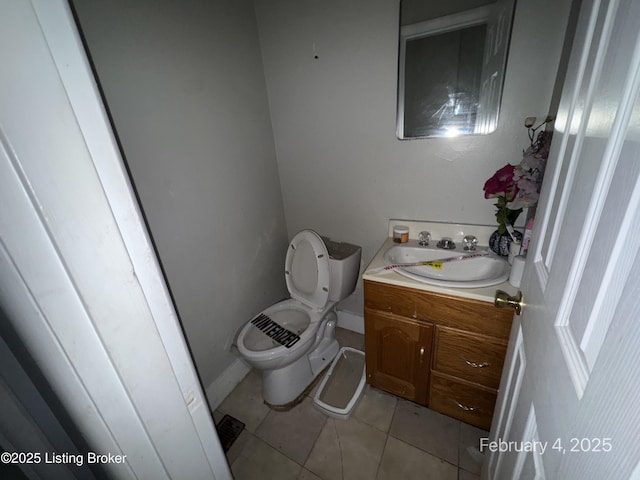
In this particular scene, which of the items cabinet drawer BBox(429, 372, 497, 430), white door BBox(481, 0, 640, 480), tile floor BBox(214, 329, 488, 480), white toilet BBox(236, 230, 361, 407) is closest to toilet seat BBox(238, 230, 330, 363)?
white toilet BBox(236, 230, 361, 407)

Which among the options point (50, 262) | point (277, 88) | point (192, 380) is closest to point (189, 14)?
point (277, 88)

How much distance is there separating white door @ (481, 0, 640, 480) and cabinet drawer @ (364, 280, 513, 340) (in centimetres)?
38

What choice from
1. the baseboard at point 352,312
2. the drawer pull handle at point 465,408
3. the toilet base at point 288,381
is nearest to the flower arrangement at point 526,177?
the drawer pull handle at point 465,408

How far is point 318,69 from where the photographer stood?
1312mm

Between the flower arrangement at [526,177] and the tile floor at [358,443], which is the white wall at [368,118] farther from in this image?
the tile floor at [358,443]

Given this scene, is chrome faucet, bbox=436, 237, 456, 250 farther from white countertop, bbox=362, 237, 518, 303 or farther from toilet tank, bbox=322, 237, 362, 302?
toilet tank, bbox=322, 237, 362, 302

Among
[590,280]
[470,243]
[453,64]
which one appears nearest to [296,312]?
[470,243]

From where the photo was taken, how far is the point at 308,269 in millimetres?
1454

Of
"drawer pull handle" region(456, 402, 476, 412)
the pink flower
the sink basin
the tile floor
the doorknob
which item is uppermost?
the pink flower

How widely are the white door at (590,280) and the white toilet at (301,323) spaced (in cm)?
90

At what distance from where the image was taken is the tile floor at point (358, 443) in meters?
1.08

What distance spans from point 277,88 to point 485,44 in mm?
1030

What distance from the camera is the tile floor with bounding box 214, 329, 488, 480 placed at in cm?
108

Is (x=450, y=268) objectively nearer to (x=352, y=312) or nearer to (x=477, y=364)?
(x=477, y=364)
